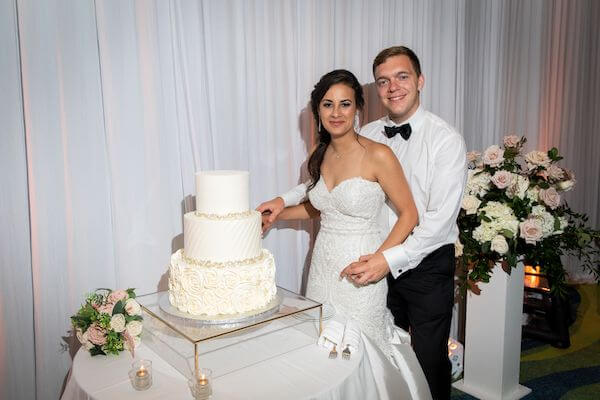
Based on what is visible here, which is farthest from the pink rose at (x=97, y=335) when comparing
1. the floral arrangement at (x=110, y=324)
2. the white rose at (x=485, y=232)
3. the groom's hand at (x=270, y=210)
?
the white rose at (x=485, y=232)

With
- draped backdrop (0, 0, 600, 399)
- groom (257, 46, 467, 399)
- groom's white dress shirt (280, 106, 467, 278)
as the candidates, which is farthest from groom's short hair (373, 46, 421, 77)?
draped backdrop (0, 0, 600, 399)

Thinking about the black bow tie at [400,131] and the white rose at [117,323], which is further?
the black bow tie at [400,131]

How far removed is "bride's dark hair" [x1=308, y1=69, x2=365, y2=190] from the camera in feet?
8.64

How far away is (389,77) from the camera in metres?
2.93

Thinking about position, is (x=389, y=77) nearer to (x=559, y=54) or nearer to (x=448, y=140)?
(x=448, y=140)

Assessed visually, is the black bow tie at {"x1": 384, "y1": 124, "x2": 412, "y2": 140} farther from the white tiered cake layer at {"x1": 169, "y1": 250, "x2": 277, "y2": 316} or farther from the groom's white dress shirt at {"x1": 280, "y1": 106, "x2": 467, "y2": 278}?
the white tiered cake layer at {"x1": 169, "y1": 250, "x2": 277, "y2": 316}

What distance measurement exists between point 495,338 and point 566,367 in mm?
876

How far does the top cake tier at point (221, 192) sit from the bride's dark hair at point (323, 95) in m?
0.66

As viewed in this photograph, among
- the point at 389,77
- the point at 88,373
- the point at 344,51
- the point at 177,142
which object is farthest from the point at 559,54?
the point at 88,373

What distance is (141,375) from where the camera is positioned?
6.56ft

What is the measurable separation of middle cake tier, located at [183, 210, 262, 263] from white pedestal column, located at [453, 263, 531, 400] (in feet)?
5.94

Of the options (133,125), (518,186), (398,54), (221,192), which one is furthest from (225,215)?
(518,186)

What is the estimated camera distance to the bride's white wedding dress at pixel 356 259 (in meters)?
2.66

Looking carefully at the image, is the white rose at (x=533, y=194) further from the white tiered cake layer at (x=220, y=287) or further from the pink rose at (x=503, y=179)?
the white tiered cake layer at (x=220, y=287)
